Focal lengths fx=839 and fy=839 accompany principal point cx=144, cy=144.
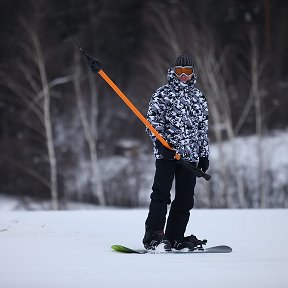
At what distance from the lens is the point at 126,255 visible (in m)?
5.28

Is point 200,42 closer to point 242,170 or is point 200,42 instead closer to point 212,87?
point 212,87

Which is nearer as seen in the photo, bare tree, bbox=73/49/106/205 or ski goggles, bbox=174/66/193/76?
ski goggles, bbox=174/66/193/76

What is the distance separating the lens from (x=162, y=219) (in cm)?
577

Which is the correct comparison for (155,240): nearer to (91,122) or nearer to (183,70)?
(183,70)

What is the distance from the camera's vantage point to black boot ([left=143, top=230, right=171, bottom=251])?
5.62 meters

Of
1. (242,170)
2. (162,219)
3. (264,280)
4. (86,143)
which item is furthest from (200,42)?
(264,280)

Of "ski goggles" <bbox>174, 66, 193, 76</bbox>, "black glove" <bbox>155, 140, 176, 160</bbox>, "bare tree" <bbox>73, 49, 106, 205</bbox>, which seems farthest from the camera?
"bare tree" <bbox>73, 49, 106, 205</bbox>

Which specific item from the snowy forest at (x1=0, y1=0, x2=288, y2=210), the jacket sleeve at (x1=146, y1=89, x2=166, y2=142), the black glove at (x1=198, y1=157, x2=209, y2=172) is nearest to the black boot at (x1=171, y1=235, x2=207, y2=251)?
the black glove at (x1=198, y1=157, x2=209, y2=172)

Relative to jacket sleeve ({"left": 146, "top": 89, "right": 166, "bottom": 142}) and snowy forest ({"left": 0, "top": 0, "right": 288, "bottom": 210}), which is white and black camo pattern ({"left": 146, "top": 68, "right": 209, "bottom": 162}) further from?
snowy forest ({"left": 0, "top": 0, "right": 288, "bottom": 210})

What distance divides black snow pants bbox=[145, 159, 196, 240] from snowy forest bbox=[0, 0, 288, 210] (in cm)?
1576

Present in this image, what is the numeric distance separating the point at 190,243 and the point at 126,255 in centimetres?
64

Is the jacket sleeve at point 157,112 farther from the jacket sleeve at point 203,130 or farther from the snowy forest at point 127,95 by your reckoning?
the snowy forest at point 127,95

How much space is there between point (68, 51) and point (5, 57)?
6.12 ft

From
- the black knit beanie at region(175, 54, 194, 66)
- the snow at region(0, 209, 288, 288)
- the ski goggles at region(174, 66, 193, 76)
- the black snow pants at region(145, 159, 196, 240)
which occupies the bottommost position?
the snow at region(0, 209, 288, 288)
